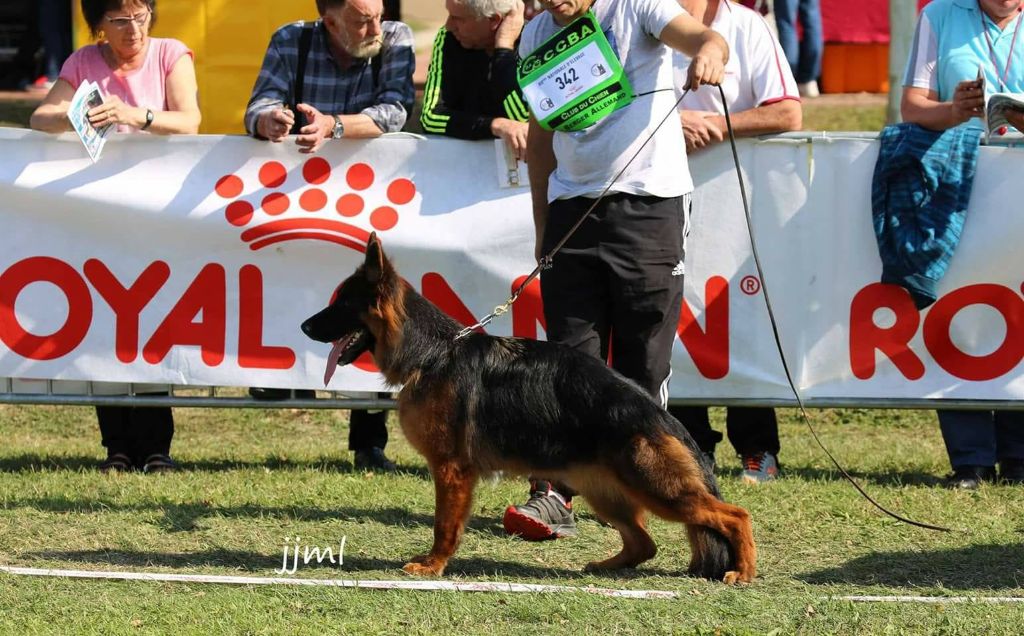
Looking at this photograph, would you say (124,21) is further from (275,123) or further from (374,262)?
(374,262)

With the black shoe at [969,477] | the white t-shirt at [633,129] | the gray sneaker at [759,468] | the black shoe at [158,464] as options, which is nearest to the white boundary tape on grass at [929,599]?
the white t-shirt at [633,129]

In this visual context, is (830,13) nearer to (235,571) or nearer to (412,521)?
(412,521)

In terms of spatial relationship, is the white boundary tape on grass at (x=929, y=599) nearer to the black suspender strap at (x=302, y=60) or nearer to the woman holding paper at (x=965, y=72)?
the woman holding paper at (x=965, y=72)

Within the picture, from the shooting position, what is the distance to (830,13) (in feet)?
47.7

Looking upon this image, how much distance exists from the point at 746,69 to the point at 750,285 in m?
1.05

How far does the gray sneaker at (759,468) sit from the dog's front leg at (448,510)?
81.5 inches

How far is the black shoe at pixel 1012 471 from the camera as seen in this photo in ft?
23.1

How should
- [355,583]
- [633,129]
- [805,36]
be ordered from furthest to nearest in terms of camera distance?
1. [805,36]
2. [633,129]
3. [355,583]

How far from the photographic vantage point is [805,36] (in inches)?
554

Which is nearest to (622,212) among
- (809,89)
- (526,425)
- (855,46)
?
(526,425)

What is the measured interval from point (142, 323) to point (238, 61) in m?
4.62

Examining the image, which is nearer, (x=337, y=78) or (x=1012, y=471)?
(x=1012, y=471)

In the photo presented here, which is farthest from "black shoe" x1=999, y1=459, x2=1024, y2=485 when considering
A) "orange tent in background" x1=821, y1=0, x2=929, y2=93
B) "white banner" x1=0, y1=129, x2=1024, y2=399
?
"orange tent in background" x1=821, y1=0, x2=929, y2=93

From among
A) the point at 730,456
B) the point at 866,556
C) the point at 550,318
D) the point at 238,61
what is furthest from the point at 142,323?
the point at 238,61
